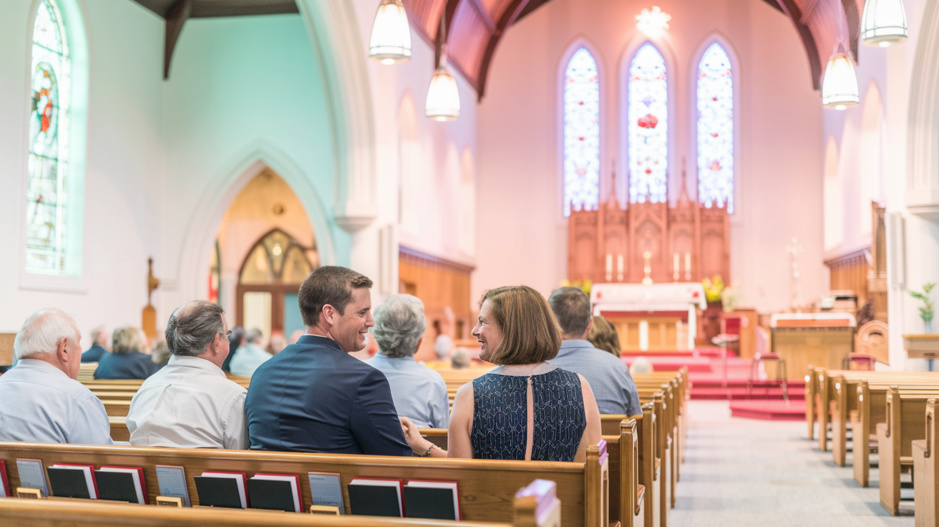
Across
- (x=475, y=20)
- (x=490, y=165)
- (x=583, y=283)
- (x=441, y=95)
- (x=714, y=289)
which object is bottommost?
(x=714, y=289)

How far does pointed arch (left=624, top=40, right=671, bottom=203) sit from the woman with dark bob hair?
15.5m

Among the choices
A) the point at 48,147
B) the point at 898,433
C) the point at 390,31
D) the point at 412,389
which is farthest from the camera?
the point at 48,147

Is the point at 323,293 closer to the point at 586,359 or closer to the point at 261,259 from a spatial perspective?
the point at 586,359

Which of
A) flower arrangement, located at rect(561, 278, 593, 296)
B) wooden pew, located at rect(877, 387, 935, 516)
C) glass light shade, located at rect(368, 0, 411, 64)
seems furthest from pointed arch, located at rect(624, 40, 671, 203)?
wooden pew, located at rect(877, 387, 935, 516)

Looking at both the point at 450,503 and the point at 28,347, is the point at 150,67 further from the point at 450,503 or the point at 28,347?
the point at 450,503

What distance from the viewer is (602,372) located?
381cm

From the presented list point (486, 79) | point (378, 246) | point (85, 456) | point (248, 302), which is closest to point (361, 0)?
point (378, 246)

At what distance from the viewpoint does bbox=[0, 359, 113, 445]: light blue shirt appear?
2809 mm

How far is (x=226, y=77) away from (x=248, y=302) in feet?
13.5

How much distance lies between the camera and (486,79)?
18234mm

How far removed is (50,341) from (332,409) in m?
1.14

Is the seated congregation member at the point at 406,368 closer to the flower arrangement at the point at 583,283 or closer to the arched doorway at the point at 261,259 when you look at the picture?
the arched doorway at the point at 261,259

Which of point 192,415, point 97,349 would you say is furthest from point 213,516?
point 97,349

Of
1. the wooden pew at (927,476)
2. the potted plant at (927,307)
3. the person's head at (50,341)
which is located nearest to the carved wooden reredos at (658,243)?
the potted plant at (927,307)
